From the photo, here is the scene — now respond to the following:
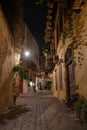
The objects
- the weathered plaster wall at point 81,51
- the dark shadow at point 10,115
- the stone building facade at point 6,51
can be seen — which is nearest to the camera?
the dark shadow at point 10,115

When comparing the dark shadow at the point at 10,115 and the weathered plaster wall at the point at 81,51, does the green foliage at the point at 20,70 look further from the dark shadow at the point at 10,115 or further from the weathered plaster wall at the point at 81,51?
the weathered plaster wall at the point at 81,51

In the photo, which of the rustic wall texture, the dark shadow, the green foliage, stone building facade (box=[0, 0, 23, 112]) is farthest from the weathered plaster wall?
the green foliage

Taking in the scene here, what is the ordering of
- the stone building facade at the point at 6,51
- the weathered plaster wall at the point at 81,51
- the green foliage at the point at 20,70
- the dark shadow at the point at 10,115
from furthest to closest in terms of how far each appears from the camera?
the green foliage at the point at 20,70 → the stone building facade at the point at 6,51 → the weathered plaster wall at the point at 81,51 → the dark shadow at the point at 10,115

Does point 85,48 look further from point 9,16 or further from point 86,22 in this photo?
point 9,16

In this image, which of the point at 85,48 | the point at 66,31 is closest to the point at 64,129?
the point at 85,48

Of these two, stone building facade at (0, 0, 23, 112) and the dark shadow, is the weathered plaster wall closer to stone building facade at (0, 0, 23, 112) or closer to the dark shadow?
the dark shadow

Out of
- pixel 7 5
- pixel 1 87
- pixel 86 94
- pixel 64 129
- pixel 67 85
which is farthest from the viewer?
pixel 67 85

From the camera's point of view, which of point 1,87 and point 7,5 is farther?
point 7,5

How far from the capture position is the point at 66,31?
32.2ft

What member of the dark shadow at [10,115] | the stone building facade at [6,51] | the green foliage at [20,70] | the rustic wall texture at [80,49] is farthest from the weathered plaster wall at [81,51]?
the green foliage at [20,70]

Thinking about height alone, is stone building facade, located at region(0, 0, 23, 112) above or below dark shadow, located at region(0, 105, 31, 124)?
above

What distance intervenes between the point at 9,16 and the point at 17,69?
3.26 metres

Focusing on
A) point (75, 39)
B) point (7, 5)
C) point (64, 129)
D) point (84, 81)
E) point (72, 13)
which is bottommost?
point (64, 129)

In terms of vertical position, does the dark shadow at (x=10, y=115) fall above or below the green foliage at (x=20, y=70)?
below
